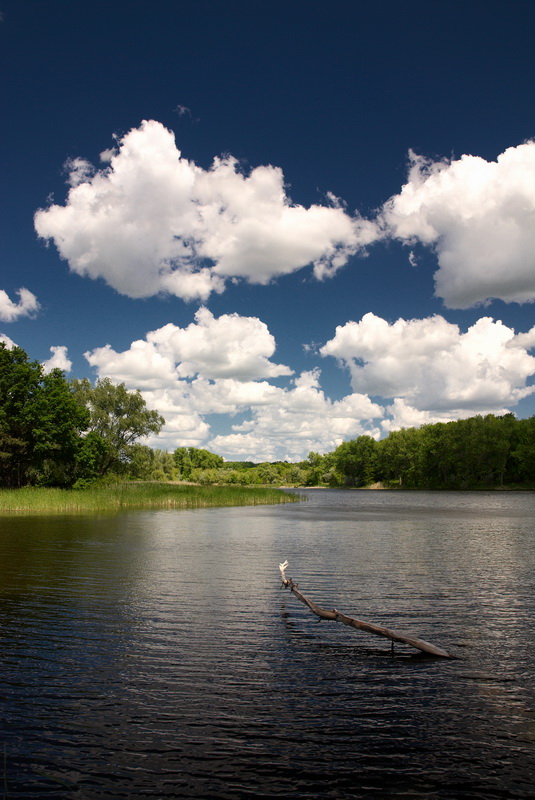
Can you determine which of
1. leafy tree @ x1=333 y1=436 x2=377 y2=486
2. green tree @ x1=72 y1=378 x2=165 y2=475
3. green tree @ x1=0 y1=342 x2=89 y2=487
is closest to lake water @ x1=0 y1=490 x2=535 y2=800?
green tree @ x1=0 y1=342 x2=89 y2=487

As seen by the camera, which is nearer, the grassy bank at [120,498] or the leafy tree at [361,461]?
the grassy bank at [120,498]

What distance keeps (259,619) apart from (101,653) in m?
4.57

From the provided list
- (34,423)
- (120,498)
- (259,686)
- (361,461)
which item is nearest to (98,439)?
(34,423)

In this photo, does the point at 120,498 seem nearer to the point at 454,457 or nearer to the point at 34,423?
the point at 34,423

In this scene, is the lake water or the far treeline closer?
the lake water

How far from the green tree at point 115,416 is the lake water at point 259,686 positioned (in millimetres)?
63463

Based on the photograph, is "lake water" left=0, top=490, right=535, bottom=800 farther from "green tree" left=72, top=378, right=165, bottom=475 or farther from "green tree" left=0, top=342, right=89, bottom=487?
"green tree" left=72, top=378, right=165, bottom=475

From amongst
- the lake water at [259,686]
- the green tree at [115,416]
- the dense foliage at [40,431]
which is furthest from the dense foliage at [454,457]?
the lake water at [259,686]

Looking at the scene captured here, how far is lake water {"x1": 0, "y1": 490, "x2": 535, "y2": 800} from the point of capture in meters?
6.66

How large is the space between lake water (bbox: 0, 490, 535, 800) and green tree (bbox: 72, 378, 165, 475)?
63.5 m

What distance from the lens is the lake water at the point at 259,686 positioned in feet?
21.8

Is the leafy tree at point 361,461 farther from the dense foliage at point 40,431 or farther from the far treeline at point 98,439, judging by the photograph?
the dense foliage at point 40,431

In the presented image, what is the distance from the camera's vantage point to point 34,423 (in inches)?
2495

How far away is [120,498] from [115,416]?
94.1 feet
